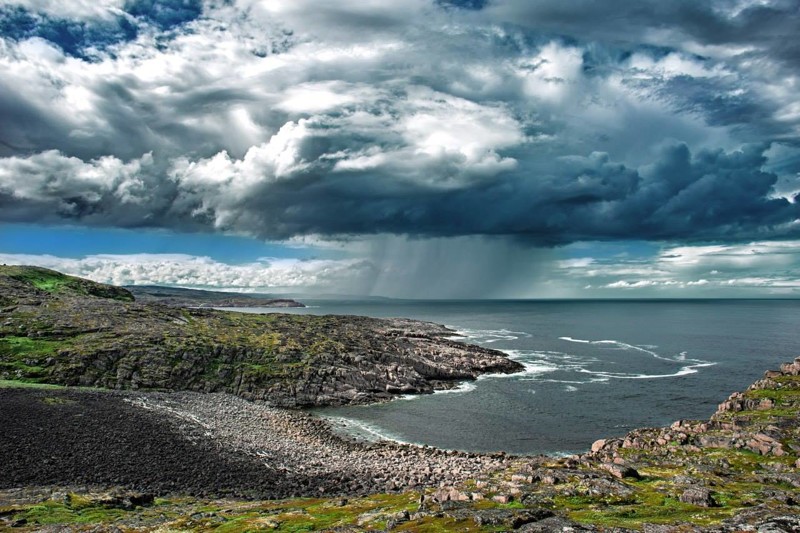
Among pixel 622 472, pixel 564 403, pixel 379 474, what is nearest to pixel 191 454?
pixel 379 474

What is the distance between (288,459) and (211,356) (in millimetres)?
63100

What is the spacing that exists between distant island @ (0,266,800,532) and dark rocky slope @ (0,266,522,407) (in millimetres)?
479

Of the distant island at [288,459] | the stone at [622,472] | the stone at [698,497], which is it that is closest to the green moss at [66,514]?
the distant island at [288,459]

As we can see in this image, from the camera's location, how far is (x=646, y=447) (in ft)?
157

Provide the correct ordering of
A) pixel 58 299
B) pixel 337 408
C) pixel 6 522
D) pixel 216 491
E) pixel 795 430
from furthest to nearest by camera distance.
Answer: pixel 58 299 < pixel 337 408 < pixel 216 491 < pixel 795 430 < pixel 6 522

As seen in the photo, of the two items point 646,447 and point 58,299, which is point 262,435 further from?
point 58,299

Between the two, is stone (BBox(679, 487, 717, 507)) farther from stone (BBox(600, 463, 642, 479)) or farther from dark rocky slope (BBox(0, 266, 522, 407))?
dark rocky slope (BBox(0, 266, 522, 407))

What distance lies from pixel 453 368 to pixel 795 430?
90.3 meters

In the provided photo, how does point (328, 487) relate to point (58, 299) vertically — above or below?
below

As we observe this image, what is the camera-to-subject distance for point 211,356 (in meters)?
117

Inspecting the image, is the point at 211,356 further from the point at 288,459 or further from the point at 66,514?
the point at 66,514

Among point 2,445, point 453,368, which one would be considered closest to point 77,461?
point 2,445

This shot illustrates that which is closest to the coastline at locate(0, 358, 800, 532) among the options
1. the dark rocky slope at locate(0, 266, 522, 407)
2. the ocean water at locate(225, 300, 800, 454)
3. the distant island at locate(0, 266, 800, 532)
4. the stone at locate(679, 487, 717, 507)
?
the stone at locate(679, 487, 717, 507)

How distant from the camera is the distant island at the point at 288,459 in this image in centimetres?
3200
